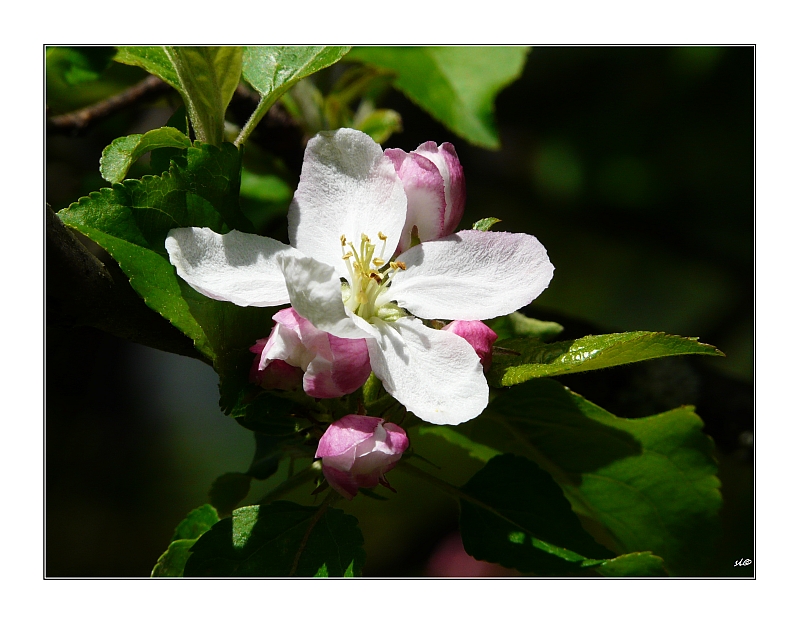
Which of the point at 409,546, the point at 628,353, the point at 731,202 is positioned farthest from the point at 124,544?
the point at 731,202

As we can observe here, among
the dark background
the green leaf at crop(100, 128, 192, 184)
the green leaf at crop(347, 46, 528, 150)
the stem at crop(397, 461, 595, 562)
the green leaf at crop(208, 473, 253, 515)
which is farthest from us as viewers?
the dark background

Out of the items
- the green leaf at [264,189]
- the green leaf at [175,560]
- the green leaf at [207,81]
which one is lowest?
the green leaf at [175,560]

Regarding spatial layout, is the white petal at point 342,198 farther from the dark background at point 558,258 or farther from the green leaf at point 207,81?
the dark background at point 558,258

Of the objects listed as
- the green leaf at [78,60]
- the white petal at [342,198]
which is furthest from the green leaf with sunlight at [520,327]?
the green leaf at [78,60]

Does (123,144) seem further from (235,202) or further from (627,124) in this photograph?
(627,124)

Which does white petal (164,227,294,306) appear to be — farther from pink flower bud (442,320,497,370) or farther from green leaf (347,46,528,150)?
green leaf (347,46,528,150)

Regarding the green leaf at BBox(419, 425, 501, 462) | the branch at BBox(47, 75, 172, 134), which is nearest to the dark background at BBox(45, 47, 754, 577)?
the branch at BBox(47, 75, 172, 134)
